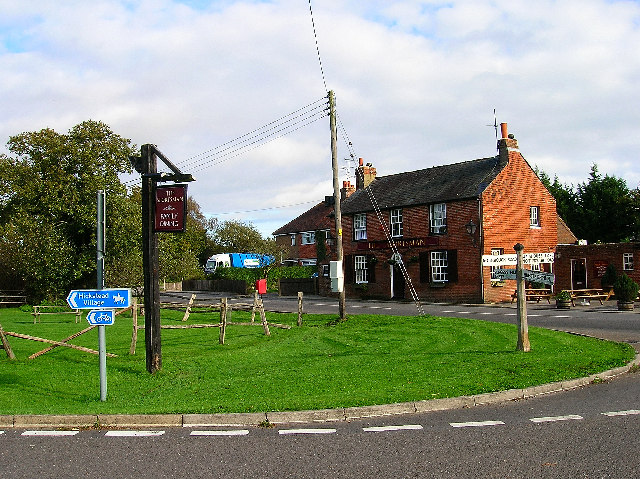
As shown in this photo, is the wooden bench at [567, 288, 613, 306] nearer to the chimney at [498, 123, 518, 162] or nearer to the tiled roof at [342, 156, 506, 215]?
the tiled roof at [342, 156, 506, 215]

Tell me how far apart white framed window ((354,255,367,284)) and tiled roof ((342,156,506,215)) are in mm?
3184

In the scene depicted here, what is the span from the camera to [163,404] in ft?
29.6

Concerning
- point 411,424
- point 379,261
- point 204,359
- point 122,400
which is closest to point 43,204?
point 379,261

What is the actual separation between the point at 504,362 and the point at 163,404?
629 centimetres

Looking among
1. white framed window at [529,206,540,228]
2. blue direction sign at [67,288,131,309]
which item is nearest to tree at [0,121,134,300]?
white framed window at [529,206,540,228]

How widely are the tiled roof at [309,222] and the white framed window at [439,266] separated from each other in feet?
97.1

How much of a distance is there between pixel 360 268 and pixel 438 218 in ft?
22.1

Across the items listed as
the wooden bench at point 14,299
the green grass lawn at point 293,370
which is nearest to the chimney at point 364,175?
the wooden bench at point 14,299

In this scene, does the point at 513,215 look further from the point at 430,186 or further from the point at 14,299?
the point at 14,299

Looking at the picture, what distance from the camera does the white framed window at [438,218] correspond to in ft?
123

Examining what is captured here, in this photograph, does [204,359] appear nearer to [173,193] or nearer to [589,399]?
[173,193]

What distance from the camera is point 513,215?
37000mm

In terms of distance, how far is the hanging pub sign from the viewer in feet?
38.4

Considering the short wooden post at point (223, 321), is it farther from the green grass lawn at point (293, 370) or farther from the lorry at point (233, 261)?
the lorry at point (233, 261)
